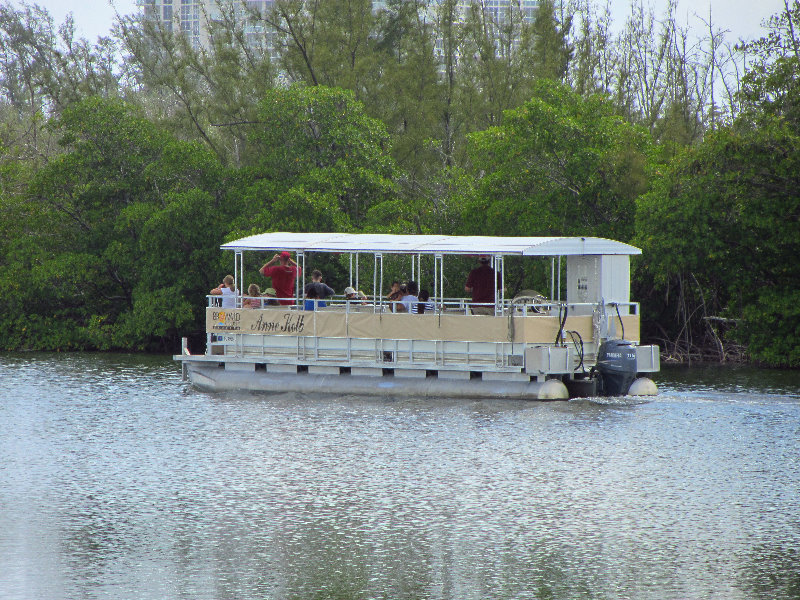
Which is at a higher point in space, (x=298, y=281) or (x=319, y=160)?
(x=319, y=160)

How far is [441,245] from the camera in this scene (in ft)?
82.3

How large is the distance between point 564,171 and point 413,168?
1078cm

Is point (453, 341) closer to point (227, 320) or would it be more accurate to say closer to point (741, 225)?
point (227, 320)

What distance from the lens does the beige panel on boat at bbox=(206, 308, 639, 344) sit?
939 inches

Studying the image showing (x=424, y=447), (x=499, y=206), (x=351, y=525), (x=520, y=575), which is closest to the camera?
(x=520, y=575)

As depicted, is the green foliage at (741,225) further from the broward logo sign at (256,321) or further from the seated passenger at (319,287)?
the broward logo sign at (256,321)

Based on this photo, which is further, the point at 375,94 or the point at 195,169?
the point at 375,94

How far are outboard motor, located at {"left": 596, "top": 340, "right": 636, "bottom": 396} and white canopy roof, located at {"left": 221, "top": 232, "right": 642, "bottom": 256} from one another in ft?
6.62

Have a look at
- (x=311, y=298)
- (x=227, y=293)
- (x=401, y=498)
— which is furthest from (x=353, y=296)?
(x=401, y=498)

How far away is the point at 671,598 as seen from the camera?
438 inches

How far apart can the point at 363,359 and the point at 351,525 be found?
1144 centimetres

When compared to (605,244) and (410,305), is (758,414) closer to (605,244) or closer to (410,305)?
(605,244)

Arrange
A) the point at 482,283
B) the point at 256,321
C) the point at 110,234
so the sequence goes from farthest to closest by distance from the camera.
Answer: the point at 110,234
the point at 256,321
the point at 482,283

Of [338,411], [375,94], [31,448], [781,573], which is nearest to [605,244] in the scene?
[338,411]
